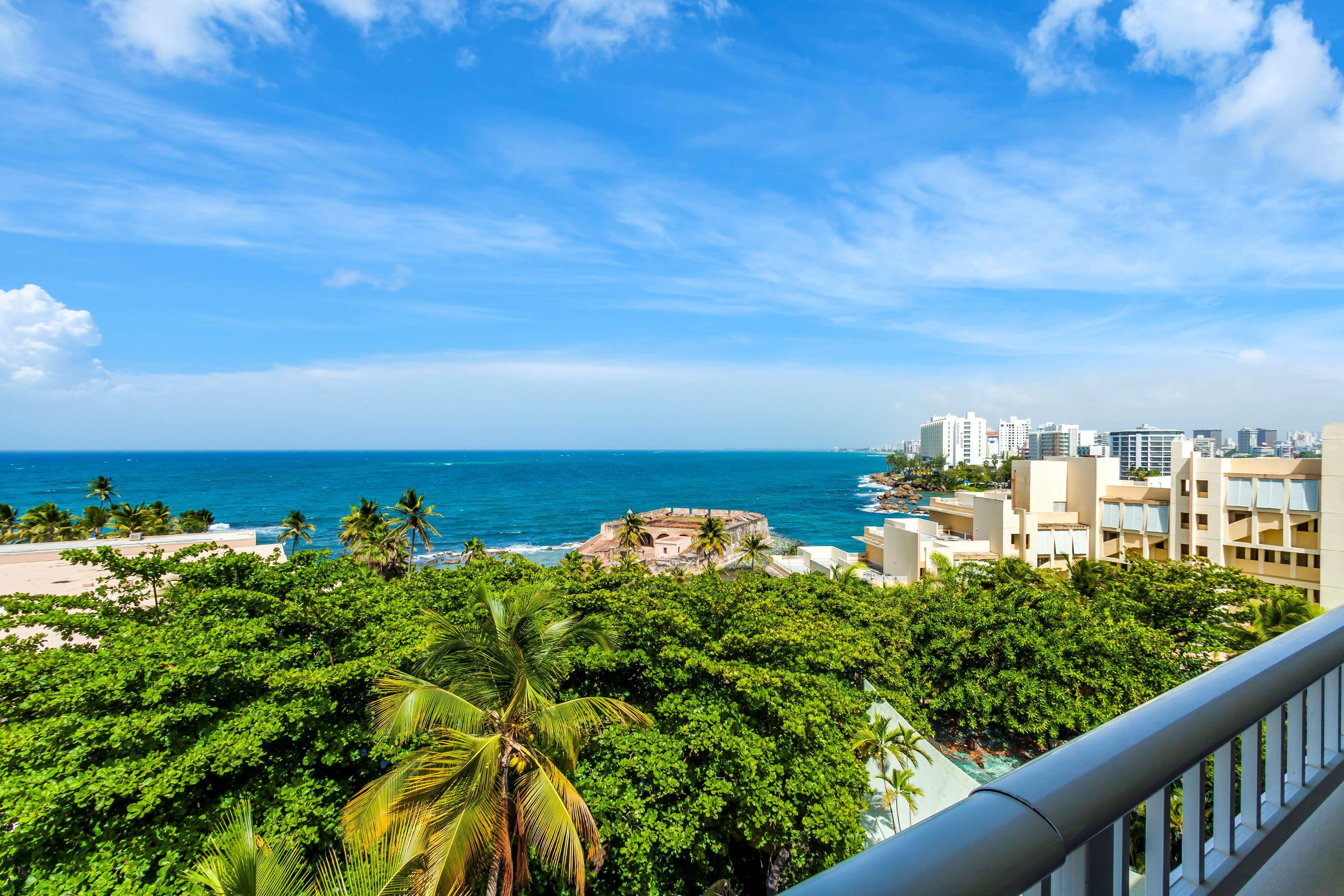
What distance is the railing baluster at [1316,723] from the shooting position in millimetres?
1665

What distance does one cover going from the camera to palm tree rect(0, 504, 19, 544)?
34594mm

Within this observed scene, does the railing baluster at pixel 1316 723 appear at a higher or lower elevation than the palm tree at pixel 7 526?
higher

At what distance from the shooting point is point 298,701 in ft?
25.3

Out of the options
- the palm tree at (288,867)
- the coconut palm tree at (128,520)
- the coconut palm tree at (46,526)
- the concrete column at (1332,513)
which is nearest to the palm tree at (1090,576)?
the concrete column at (1332,513)

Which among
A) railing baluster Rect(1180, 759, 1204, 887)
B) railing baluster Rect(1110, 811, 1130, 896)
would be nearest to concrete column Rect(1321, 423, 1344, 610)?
railing baluster Rect(1180, 759, 1204, 887)

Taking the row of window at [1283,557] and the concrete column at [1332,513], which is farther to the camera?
the row of window at [1283,557]

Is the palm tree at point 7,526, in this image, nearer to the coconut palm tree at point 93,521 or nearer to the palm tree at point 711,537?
the coconut palm tree at point 93,521

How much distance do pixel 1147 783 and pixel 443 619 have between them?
9.19m

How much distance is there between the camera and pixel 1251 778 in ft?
4.92

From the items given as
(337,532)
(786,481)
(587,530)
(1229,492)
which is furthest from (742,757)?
(786,481)

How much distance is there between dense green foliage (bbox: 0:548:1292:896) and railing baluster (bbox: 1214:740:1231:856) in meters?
7.72

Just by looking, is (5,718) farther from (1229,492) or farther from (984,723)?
(1229,492)

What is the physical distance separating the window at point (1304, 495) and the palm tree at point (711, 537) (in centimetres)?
2532

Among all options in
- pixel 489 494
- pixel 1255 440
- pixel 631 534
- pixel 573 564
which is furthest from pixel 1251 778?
pixel 1255 440
